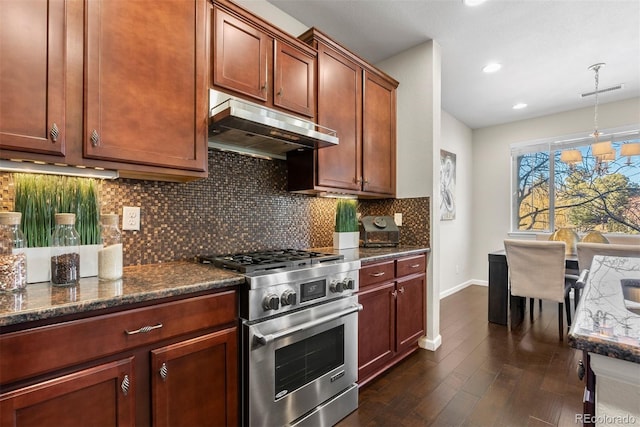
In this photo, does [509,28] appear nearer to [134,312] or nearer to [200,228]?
[200,228]

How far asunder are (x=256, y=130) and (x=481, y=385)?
2303 millimetres

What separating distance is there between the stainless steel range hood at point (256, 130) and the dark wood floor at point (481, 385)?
1738 millimetres

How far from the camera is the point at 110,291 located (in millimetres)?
1152

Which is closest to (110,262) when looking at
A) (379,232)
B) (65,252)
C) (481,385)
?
(65,252)

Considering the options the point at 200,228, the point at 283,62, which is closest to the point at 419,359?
the point at 200,228

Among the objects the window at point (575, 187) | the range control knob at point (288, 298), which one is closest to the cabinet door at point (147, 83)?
the range control knob at point (288, 298)

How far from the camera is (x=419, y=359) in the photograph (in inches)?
101

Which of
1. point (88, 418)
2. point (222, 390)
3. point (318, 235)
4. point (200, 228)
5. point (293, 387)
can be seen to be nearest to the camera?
point (88, 418)

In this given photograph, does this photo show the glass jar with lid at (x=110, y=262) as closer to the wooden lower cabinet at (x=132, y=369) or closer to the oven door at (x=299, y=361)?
the wooden lower cabinet at (x=132, y=369)

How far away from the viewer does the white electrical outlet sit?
5.46 feet

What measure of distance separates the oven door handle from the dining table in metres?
2.27

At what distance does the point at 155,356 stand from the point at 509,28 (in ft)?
11.0

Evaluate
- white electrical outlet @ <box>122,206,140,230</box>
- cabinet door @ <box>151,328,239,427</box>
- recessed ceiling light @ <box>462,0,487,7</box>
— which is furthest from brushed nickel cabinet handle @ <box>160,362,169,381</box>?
recessed ceiling light @ <box>462,0,487,7</box>

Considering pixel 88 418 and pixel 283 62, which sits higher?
pixel 283 62
